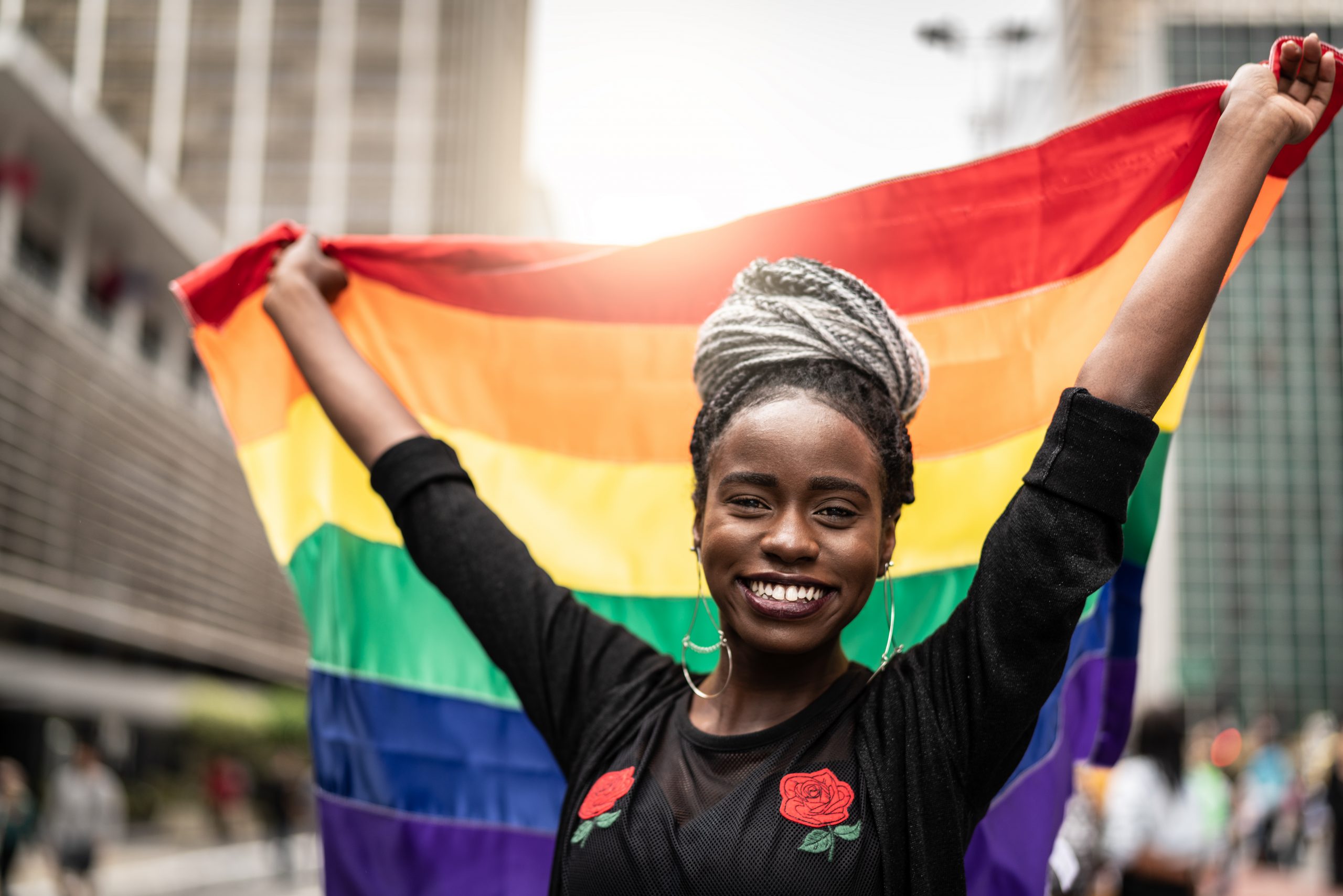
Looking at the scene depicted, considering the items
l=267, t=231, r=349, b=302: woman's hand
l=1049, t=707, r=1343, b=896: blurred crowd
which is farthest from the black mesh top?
l=1049, t=707, r=1343, b=896: blurred crowd

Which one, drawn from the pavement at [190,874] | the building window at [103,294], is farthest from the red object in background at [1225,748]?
the building window at [103,294]

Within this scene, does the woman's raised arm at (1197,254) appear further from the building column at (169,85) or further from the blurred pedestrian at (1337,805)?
the building column at (169,85)

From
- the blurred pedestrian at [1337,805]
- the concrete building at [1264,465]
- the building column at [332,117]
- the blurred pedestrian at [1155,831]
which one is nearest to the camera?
the blurred pedestrian at [1155,831]

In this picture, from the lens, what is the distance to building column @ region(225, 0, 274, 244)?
77.7 metres

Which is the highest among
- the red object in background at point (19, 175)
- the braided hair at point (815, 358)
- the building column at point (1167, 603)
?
the red object in background at point (19, 175)

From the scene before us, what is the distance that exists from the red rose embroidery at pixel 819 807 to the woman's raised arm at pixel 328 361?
3.22ft

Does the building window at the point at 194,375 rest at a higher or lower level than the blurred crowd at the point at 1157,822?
higher

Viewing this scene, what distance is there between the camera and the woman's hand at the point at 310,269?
2797 mm

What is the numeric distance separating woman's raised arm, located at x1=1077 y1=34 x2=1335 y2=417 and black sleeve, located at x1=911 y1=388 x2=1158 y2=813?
0.07 m

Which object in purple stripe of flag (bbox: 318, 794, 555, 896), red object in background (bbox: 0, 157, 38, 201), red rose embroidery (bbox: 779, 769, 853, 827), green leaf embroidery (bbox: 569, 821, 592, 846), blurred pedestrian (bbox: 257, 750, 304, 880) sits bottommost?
blurred pedestrian (bbox: 257, 750, 304, 880)

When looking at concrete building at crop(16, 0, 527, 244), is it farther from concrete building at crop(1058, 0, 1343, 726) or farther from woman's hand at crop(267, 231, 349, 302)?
woman's hand at crop(267, 231, 349, 302)

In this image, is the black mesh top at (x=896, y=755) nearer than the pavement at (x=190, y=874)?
Yes

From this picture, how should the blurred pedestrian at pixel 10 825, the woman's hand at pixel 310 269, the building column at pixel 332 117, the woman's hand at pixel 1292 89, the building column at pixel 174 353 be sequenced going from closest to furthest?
the woman's hand at pixel 1292 89
the woman's hand at pixel 310 269
the blurred pedestrian at pixel 10 825
the building column at pixel 174 353
the building column at pixel 332 117

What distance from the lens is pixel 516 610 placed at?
7.17 feet
